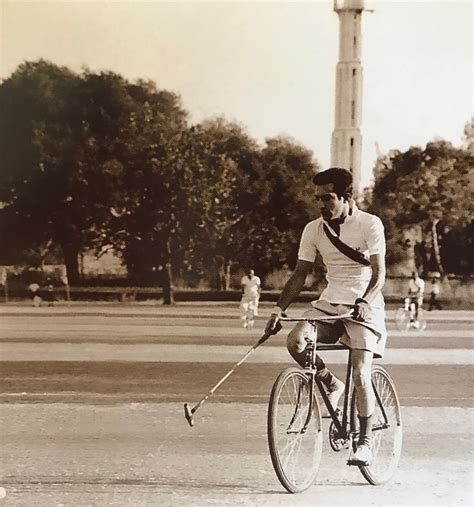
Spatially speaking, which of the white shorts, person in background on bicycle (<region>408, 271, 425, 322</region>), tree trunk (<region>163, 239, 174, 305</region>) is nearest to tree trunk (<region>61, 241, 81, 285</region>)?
tree trunk (<region>163, 239, 174, 305</region>)

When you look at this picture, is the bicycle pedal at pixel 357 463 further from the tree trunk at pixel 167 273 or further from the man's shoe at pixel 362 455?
the tree trunk at pixel 167 273

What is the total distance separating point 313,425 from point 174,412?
56cm

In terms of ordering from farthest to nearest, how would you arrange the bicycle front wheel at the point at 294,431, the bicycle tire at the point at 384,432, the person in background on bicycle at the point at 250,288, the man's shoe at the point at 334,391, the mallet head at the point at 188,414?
the person in background on bicycle at the point at 250,288
the mallet head at the point at 188,414
the bicycle tire at the point at 384,432
the man's shoe at the point at 334,391
the bicycle front wheel at the point at 294,431

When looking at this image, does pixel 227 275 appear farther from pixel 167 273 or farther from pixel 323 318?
pixel 323 318

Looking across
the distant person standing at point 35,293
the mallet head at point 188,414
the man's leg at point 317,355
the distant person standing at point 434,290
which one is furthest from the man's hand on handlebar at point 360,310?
the distant person standing at point 35,293

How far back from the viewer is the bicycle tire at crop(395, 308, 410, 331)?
3.28 metres

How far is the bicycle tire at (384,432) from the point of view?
2.97 metres

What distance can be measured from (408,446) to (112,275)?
131cm

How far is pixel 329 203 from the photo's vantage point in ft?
9.72

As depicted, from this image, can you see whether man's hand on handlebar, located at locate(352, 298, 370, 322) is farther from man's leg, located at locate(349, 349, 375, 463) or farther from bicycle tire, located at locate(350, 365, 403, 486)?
bicycle tire, located at locate(350, 365, 403, 486)

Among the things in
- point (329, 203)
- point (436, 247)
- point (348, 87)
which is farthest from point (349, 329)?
point (348, 87)

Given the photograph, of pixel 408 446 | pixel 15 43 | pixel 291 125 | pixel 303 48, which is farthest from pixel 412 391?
pixel 15 43

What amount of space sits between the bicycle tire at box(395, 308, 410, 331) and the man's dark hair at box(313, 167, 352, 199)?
23.0 inches

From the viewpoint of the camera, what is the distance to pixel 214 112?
3.23 metres
